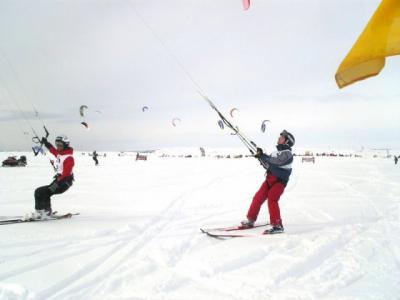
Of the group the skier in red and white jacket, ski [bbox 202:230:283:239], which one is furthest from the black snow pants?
ski [bbox 202:230:283:239]

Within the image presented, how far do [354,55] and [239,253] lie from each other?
11.0ft

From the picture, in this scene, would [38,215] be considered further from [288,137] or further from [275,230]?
[288,137]

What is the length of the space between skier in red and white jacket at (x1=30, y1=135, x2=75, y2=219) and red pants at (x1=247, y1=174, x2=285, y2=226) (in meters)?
4.00

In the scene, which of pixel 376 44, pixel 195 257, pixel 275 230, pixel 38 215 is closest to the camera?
pixel 376 44

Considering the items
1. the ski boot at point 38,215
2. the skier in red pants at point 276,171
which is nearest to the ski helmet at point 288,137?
the skier in red pants at point 276,171

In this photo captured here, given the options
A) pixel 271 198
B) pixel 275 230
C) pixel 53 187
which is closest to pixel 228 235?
pixel 275 230

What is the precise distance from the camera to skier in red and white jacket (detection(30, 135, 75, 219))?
7375 millimetres

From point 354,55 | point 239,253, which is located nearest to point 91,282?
point 239,253

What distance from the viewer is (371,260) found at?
14.9 ft

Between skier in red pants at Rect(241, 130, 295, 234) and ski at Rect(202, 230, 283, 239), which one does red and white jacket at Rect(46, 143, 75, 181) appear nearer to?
ski at Rect(202, 230, 283, 239)

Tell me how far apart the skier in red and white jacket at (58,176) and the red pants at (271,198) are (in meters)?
A: 4.00

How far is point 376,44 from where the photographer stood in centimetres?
211

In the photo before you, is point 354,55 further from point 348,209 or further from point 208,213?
point 348,209

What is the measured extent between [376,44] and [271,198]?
4402mm
